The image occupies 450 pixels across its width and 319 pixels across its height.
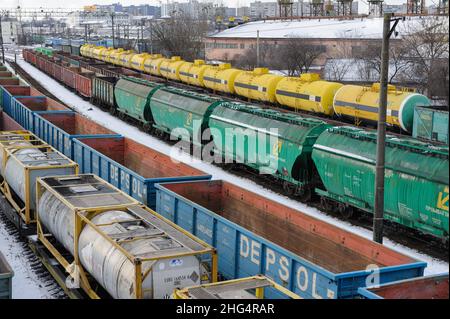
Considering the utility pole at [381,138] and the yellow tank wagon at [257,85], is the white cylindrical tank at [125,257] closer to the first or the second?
the utility pole at [381,138]

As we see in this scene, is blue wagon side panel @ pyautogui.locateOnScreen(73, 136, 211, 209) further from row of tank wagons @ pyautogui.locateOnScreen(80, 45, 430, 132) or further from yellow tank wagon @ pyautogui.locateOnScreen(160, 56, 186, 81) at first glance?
yellow tank wagon @ pyautogui.locateOnScreen(160, 56, 186, 81)

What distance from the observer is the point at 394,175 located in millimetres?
17875

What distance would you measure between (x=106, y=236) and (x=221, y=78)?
129 feet

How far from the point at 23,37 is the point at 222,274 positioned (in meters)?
184

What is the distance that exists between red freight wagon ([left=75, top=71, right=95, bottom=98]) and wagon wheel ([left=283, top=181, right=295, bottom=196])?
30233 mm

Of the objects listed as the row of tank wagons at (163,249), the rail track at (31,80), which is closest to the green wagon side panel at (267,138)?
the row of tank wagons at (163,249)

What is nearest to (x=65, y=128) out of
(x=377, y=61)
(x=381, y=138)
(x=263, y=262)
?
(x=381, y=138)

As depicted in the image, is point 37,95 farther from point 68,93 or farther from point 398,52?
point 398,52

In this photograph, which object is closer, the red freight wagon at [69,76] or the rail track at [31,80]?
the rail track at [31,80]

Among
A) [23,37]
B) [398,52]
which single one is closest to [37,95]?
[398,52]

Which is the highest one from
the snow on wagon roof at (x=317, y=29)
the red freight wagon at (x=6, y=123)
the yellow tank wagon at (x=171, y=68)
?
the snow on wagon roof at (x=317, y=29)

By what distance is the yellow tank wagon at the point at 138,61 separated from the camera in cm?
6681

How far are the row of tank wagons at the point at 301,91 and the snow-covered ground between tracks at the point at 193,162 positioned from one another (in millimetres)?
9396

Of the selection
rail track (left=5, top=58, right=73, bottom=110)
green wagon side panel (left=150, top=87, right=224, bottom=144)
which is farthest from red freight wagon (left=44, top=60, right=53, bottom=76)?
green wagon side panel (left=150, top=87, right=224, bottom=144)
